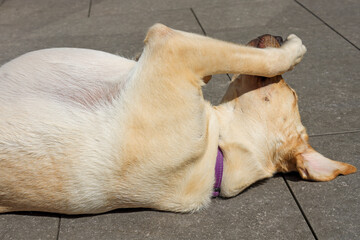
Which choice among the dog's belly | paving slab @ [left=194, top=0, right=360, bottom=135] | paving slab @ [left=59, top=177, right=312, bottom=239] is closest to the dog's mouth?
the dog's belly

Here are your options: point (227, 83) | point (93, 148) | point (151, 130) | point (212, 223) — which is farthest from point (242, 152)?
point (227, 83)

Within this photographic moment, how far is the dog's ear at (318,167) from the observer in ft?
11.2

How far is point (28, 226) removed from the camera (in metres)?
3.31

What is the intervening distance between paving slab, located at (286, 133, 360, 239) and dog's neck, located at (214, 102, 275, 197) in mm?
363

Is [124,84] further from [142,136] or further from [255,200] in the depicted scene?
[255,200]

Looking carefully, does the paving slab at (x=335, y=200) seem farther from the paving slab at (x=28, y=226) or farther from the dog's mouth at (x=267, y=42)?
the paving slab at (x=28, y=226)

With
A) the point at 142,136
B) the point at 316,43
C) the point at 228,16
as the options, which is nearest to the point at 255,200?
the point at 142,136

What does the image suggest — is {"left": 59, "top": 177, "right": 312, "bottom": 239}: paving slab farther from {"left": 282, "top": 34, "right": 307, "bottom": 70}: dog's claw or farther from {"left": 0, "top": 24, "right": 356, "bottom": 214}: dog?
{"left": 282, "top": 34, "right": 307, "bottom": 70}: dog's claw

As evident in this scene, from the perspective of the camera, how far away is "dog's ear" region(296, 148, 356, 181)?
3.41 m

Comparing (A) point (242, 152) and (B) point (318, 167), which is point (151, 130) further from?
(B) point (318, 167)

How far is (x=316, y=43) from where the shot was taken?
19.5 feet

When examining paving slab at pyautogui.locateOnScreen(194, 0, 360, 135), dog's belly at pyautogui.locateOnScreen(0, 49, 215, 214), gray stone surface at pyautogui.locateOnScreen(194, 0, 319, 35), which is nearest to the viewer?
dog's belly at pyautogui.locateOnScreen(0, 49, 215, 214)

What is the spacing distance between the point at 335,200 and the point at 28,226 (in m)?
2.28

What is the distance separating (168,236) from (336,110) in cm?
227
